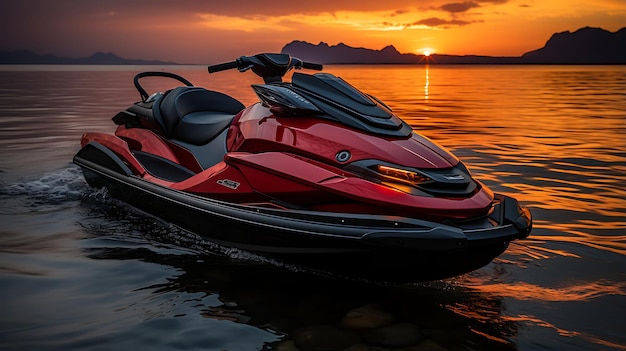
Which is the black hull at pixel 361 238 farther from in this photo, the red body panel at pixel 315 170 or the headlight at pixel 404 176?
the headlight at pixel 404 176

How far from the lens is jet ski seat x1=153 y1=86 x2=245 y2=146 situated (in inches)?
171

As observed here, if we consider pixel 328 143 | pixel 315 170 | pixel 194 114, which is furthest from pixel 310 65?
pixel 315 170

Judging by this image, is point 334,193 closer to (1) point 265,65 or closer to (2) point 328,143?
(2) point 328,143

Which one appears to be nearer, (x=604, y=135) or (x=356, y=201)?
(x=356, y=201)

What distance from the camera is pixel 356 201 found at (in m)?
3.13

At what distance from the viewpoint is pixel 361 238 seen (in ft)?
9.86

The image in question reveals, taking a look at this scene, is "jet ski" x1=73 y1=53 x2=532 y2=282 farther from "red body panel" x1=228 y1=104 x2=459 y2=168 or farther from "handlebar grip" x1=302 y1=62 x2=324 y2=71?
"handlebar grip" x1=302 y1=62 x2=324 y2=71

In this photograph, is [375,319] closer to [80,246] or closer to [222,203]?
[222,203]

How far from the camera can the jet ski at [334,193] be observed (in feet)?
9.90

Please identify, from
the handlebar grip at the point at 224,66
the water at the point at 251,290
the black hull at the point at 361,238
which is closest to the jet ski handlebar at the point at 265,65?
the handlebar grip at the point at 224,66

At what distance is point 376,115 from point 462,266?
3.36ft

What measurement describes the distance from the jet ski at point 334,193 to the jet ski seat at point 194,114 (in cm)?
8

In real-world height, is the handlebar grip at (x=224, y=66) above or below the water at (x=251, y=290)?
above

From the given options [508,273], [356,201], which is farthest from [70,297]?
[508,273]
